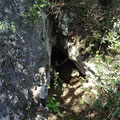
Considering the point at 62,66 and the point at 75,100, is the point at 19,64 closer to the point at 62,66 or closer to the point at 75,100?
the point at 75,100

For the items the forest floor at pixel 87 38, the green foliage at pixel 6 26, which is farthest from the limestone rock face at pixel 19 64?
the forest floor at pixel 87 38

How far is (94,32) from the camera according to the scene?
3.55m

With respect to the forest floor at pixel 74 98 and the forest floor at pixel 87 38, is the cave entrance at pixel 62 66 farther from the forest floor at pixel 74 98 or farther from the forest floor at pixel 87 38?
the forest floor at pixel 87 38

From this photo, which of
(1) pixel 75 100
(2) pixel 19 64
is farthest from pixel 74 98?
(2) pixel 19 64

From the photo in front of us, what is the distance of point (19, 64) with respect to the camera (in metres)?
2.39

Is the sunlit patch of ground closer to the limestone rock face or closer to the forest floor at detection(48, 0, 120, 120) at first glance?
the forest floor at detection(48, 0, 120, 120)

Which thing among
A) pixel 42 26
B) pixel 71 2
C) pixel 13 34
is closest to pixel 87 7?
pixel 71 2

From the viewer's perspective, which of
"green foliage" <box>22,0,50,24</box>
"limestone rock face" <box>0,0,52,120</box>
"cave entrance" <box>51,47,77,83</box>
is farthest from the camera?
"cave entrance" <box>51,47,77,83</box>

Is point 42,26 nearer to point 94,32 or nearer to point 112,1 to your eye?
point 94,32

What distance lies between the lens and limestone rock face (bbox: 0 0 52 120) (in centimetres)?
211

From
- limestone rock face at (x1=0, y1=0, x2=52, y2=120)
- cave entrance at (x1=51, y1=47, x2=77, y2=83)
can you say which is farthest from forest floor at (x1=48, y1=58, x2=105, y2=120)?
limestone rock face at (x1=0, y1=0, x2=52, y2=120)

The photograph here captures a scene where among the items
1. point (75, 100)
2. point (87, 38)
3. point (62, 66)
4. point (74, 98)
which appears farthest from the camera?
point (62, 66)

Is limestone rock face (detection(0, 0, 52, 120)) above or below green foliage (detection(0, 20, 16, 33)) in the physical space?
below

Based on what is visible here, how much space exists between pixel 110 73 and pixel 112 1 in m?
2.21
